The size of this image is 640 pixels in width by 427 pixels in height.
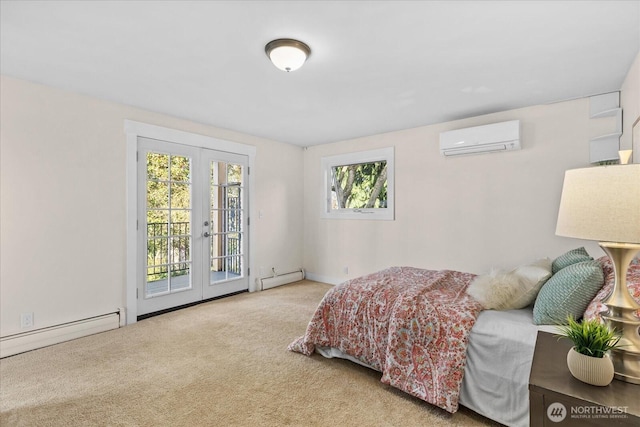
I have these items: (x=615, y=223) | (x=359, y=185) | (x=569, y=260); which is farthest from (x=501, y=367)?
(x=359, y=185)

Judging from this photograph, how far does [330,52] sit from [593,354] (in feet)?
7.43

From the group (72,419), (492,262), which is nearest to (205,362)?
(72,419)

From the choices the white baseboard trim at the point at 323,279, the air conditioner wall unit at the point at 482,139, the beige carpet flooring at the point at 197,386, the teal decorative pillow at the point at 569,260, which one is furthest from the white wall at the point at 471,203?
the beige carpet flooring at the point at 197,386

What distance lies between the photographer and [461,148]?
379 centimetres

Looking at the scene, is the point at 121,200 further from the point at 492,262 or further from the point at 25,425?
the point at 492,262

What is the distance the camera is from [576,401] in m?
1.03

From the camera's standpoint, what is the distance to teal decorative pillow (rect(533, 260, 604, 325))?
172 centimetres

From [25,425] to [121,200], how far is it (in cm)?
219

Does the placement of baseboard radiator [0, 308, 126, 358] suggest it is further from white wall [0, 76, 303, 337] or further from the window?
the window

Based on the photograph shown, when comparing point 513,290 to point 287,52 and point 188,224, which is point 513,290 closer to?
point 287,52

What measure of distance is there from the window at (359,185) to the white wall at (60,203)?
8.74 feet

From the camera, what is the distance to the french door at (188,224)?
3.72 meters

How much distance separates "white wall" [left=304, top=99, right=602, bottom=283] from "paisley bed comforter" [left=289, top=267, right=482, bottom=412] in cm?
126

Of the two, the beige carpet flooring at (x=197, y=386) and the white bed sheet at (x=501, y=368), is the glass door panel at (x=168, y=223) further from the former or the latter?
the white bed sheet at (x=501, y=368)
